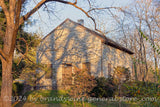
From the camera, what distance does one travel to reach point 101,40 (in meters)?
15.9

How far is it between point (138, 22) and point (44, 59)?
1786cm

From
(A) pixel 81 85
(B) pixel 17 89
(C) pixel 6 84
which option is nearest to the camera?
(C) pixel 6 84

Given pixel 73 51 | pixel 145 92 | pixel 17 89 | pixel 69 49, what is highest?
pixel 69 49

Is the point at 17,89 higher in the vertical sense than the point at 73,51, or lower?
lower

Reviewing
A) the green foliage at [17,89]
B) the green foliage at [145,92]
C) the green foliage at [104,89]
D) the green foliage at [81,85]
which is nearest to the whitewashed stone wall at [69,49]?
the green foliage at [104,89]

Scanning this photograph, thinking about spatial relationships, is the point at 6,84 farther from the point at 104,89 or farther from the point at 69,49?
the point at 69,49

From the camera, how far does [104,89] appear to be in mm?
13141

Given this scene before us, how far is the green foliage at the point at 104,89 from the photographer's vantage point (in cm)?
1289

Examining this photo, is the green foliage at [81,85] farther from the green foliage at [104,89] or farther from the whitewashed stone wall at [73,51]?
the whitewashed stone wall at [73,51]

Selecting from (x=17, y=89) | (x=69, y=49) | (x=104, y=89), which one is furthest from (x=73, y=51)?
(x=17, y=89)

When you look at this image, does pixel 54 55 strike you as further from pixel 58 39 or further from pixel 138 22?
pixel 138 22

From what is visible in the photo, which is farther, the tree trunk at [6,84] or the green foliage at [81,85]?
the green foliage at [81,85]

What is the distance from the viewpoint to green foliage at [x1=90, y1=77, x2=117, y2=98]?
12887 mm

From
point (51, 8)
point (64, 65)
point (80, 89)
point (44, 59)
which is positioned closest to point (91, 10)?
point (51, 8)
